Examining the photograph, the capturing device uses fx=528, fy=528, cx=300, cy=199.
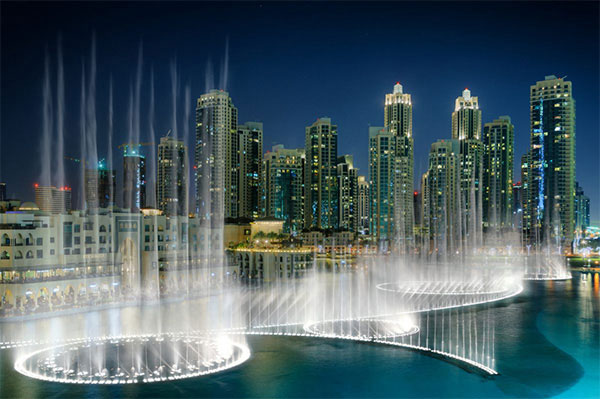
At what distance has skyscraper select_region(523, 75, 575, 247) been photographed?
107250mm

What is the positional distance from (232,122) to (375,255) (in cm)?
4294

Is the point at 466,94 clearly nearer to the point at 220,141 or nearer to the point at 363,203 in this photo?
the point at 363,203

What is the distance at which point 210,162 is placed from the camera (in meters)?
103

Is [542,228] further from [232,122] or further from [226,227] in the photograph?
[226,227]

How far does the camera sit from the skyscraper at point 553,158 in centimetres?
10725

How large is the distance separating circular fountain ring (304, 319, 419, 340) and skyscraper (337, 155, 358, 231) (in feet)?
281

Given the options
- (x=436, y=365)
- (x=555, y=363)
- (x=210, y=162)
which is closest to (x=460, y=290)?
(x=555, y=363)

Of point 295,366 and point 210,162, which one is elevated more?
point 210,162

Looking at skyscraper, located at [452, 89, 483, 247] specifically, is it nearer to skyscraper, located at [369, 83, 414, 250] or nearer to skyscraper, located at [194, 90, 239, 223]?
skyscraper, located at [369, 83, 414, 250]

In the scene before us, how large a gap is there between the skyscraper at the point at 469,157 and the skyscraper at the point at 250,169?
4548 cm

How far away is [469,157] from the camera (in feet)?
419

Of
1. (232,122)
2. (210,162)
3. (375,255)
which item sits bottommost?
(375,255)

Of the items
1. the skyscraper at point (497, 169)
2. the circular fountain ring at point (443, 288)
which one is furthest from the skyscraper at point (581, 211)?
the circular fountain ring at point (443, 288)

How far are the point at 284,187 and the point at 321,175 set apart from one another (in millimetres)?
8635
